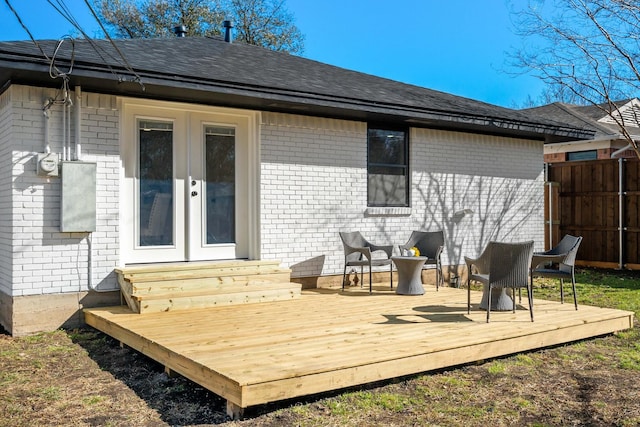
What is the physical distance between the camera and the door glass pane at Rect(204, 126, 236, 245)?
792cm

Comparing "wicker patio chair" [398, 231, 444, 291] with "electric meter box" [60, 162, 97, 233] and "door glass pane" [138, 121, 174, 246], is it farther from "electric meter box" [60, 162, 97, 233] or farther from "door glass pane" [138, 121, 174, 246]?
"electric meter box" [60, 162, 97, 233]

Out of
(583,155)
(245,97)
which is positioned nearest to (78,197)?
(245,97)

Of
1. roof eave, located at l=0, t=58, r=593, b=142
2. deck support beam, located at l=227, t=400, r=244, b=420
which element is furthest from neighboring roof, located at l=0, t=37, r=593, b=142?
deck support beam, located at l=227, t=400, r=244, b=420

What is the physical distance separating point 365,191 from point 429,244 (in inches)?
51.6

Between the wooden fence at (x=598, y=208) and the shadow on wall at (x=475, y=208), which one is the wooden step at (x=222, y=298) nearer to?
the shadow on wall at (x=475, y=208)

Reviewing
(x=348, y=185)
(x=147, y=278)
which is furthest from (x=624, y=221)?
(x=147, y=278)

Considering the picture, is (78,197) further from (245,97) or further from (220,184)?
(245,97)

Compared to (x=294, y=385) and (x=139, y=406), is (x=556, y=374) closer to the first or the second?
(x=294, y=385)

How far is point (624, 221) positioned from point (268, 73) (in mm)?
8363

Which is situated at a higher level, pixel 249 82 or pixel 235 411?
pixel 249 82

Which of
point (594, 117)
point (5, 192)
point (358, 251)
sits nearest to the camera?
point (5, 192)

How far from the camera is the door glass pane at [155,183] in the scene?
24.5ft

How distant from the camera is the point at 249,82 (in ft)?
24.0

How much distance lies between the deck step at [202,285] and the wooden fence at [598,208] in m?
7.90
